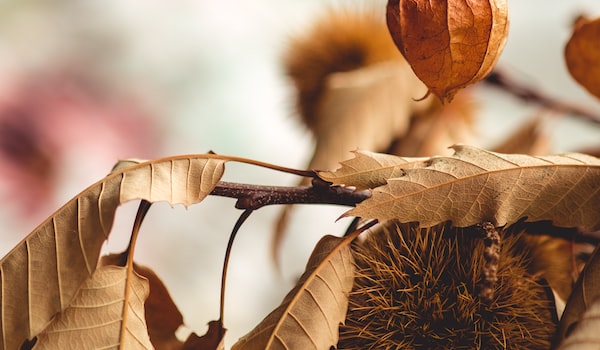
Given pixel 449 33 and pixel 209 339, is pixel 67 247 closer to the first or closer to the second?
pixel 209 339

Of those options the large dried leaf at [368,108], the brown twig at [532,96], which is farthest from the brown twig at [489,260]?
the brown twig at [532,96]

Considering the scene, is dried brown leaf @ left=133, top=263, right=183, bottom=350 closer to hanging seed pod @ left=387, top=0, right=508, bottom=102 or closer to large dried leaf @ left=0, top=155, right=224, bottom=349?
large dried leaf @ left=0, top=155, right=224, bottom=349

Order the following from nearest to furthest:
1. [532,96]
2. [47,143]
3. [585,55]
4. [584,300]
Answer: [584,300] → [585,55] → [532,96] → [47,143]

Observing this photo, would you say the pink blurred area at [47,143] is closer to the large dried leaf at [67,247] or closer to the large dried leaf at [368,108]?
the large dried leaf at [368,108]

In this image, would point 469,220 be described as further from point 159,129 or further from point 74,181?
point 159,129

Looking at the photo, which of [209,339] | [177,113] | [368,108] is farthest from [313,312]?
[177,113]

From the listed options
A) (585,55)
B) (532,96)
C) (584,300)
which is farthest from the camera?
(532,96)

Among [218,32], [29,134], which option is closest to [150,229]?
[29,134]

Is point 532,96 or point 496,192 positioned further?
point 532,96
